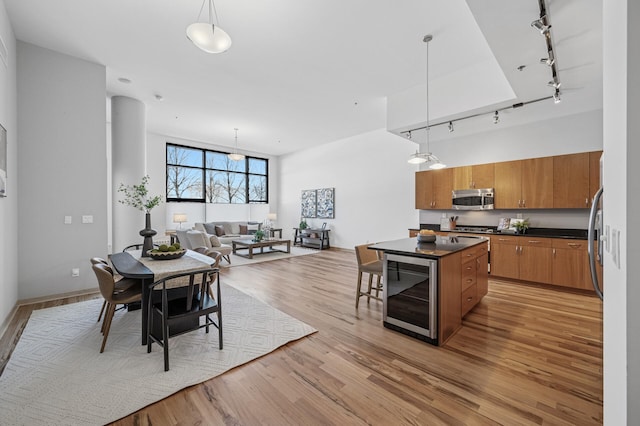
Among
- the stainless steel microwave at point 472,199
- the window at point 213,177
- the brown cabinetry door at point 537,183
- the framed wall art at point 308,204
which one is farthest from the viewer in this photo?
the framed wall art at point 308,204

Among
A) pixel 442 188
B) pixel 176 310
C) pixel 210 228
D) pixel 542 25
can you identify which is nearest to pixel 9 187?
pixel 176 310

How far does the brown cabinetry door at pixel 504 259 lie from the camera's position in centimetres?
465

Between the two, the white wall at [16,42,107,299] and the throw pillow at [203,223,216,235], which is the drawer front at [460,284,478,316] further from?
the throw pillow at [203,223,216,235]

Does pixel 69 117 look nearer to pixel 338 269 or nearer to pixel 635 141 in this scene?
pixel 338 269

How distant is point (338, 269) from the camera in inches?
228

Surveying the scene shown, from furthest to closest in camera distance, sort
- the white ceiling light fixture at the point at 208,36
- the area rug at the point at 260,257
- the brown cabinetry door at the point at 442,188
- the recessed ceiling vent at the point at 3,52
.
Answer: the area rug at the point at 260,257
the brown cabinetry door at the point at 442,188
the recessed ceiling vent at the point at 3,52
the white ceiling light fixture at the point at 208,36

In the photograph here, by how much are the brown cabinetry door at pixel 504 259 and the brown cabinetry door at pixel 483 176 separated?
1.05m

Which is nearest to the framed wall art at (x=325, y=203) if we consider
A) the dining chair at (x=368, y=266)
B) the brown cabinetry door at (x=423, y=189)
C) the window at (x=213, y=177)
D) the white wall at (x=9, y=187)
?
the window at (x=213, y=177)

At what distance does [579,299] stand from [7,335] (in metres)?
6.76

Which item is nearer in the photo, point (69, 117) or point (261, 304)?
point (261, 304)

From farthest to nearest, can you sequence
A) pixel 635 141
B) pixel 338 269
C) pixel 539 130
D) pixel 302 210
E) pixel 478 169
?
pixel 302 210, pixel 338 269, pixel 478 169, pixel 539 130, pixel 635 141

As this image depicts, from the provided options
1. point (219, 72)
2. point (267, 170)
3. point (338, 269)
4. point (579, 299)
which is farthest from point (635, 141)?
point (267, 170)

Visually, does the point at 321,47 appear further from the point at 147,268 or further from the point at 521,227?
the point at 521,227

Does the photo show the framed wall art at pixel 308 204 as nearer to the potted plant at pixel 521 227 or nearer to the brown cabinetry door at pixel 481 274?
the potted plant at pixel 521 227
